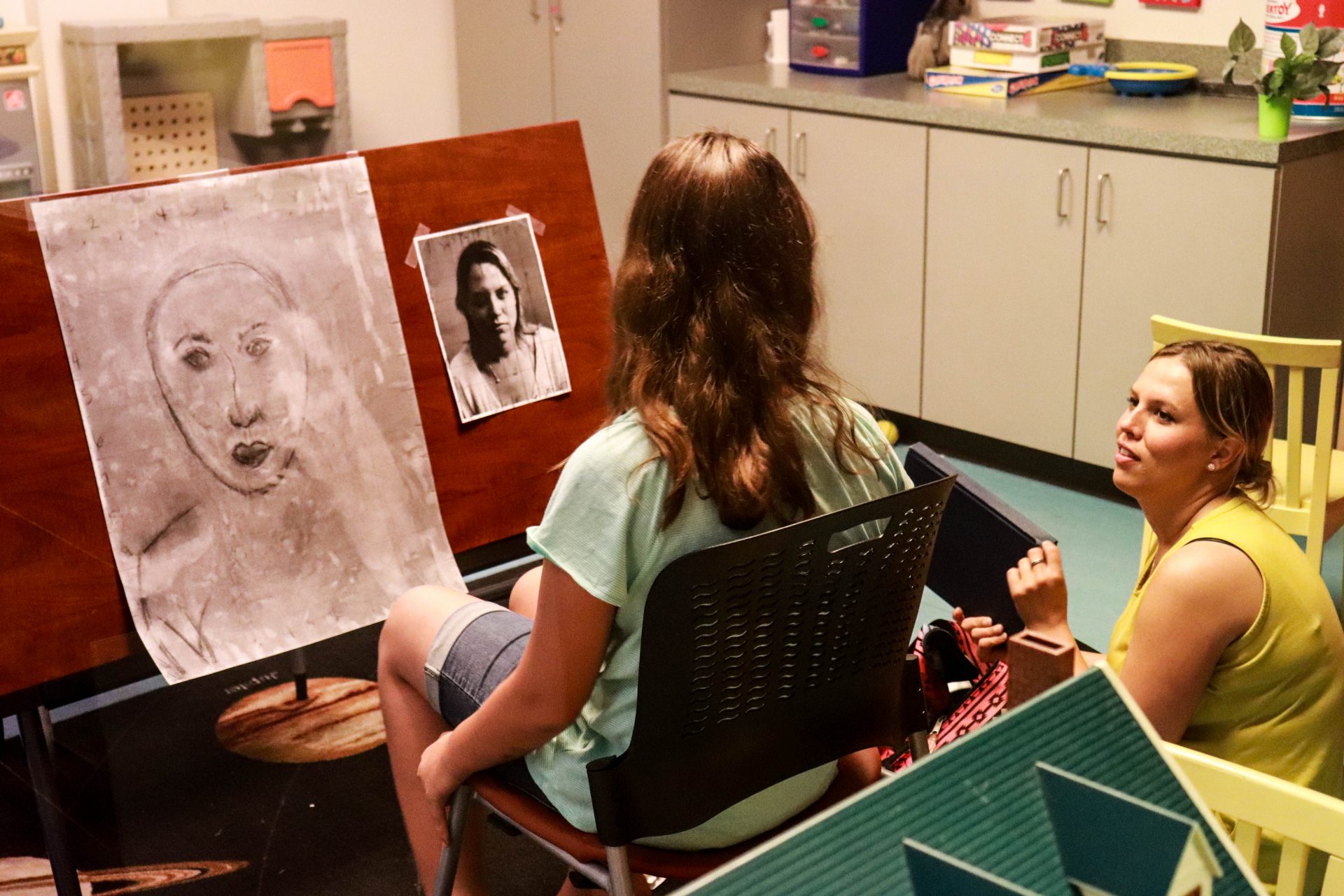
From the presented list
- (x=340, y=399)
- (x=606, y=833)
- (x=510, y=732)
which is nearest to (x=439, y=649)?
(x=510, y=732)

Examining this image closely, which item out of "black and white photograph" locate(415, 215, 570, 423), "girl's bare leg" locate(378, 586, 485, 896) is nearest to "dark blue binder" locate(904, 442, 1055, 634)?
"girl's bare leg" locate(378, 586, 485, 896)

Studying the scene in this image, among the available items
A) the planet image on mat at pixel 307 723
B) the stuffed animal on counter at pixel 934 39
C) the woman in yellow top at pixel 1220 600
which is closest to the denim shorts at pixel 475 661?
the woman in yellow top at pixel 1220 600

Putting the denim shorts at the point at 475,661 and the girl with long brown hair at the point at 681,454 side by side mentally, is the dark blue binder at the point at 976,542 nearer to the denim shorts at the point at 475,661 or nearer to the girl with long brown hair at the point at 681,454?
the girl with long brown hair at the point at 681,454

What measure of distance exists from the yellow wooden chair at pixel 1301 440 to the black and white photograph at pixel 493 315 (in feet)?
3.30

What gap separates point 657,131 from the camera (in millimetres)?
4324

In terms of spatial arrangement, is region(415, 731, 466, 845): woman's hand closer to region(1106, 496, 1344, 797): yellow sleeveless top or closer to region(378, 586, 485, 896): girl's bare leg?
region(378, 586, 485, 896): girl's bare leg

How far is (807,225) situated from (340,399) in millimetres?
839

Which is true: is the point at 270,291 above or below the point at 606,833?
above

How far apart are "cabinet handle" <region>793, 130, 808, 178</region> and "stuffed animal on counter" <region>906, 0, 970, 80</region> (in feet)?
1.29

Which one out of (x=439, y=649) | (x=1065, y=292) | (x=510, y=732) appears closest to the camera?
(x=510, y=732)

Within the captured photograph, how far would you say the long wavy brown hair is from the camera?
1320mm

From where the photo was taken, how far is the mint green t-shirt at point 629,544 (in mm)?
1282

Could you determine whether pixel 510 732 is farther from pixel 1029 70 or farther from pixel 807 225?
pixel 1029 70

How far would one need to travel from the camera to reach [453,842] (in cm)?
154
